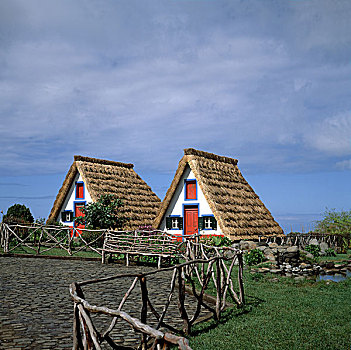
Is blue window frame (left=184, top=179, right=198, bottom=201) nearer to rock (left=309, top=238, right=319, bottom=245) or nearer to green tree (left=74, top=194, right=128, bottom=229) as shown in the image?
green tree (left=74, top=194, right=128, bottom=229)

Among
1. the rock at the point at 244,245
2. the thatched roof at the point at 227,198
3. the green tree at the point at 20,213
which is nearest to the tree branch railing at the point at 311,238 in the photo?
the thatched roof at the point at 227,198

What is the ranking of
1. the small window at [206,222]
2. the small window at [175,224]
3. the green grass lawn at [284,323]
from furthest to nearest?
1. the small window at [175,224]
2. the small window at [206,222]
3. the green grass lawn at [284,323]

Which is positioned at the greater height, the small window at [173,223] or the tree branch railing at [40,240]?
the small window at [173,223]

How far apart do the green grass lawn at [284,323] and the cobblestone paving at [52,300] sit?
3.85ft

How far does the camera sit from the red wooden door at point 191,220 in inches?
939

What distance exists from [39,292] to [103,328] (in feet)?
12.1

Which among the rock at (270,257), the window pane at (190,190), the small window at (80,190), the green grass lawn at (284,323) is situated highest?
the small window at (80,190)

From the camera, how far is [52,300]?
31.4ft

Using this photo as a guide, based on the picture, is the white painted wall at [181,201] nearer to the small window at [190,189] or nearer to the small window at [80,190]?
the small window at [190,189]

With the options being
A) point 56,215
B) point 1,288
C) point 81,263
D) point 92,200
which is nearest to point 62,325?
point 1,288

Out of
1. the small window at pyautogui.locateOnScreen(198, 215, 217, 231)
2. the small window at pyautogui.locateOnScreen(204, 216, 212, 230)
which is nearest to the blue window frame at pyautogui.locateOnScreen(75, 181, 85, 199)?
the small window at pyautogui.locateOnScreen(198, 215, 217, 231)

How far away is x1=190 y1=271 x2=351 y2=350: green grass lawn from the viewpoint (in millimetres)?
6895

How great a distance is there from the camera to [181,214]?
24.3 meters

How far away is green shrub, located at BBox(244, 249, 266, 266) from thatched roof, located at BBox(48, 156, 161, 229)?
11.5m
